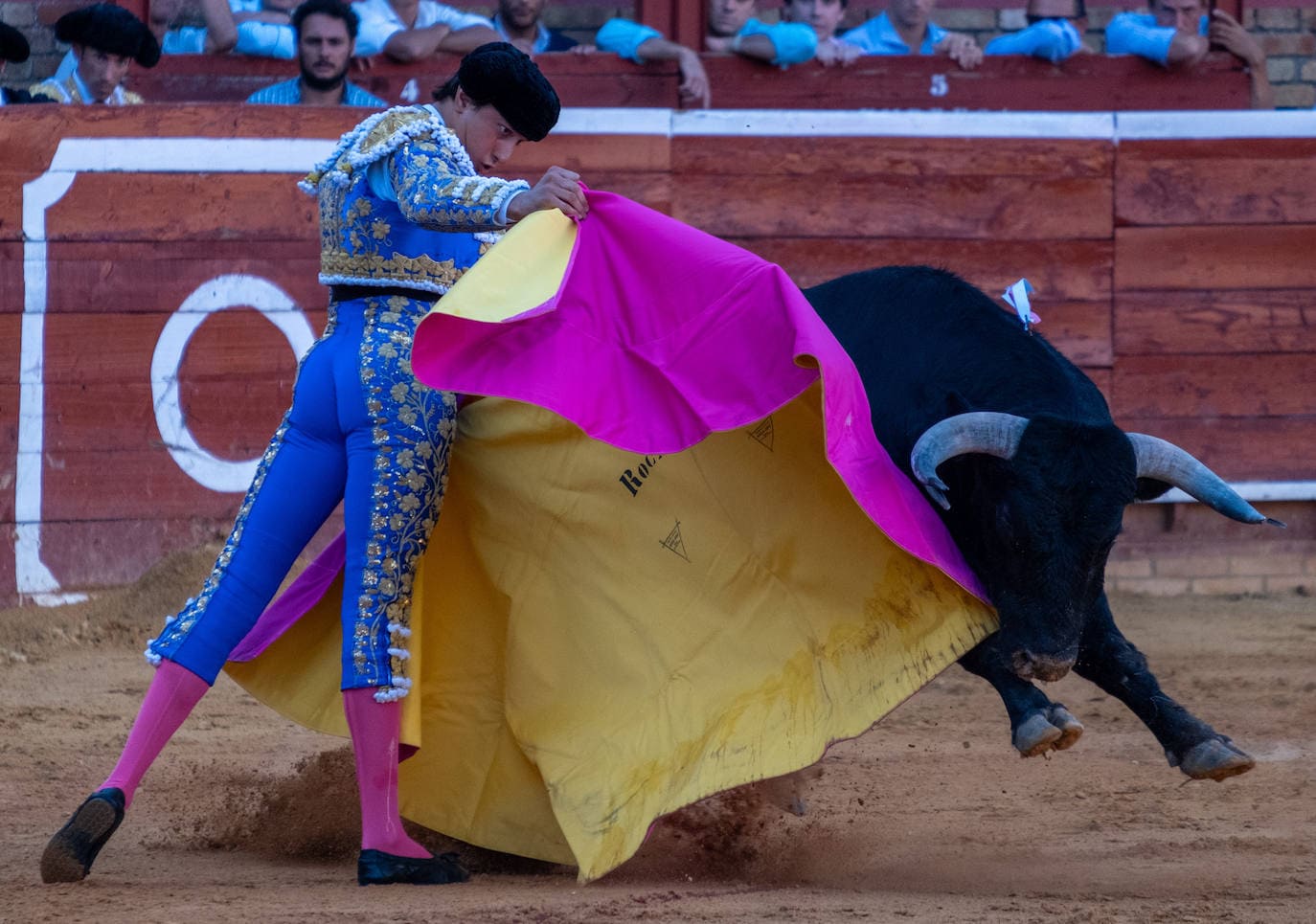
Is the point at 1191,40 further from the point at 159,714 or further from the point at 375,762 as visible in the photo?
the point at 159,714

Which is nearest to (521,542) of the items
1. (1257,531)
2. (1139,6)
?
(1257,531)

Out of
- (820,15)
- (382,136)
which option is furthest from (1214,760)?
(820,15)

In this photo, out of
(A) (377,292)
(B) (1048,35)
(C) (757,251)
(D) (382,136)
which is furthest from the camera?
(B) (1048,35)

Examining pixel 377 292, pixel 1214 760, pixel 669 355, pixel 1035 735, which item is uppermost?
pixel 377 292

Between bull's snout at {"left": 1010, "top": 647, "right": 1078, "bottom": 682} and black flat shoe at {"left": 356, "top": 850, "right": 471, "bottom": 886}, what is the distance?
980 millimetres

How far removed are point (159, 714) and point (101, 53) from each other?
10.8 ft

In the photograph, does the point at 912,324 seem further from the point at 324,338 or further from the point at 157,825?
the point at 157,825

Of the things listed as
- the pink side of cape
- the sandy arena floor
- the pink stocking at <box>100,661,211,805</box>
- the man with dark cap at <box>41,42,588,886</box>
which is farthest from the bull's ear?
the pink stocking at <box>100,661,211,805</box>

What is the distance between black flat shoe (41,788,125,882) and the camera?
7.92 ft

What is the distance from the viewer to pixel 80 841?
7.94 ft

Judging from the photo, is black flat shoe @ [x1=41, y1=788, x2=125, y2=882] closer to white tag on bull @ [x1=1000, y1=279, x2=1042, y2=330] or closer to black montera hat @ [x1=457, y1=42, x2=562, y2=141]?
black montera hat @ [x1=457, y1=42, x2=562, y2=141]

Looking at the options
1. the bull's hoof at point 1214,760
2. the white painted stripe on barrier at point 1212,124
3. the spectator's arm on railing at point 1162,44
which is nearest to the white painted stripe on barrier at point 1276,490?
the white painted stripe on barrier at point 1212,124

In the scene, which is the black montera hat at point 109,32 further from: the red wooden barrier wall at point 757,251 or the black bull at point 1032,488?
the black bull at point 1032,488

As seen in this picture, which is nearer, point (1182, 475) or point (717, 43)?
point (1182, 475)
